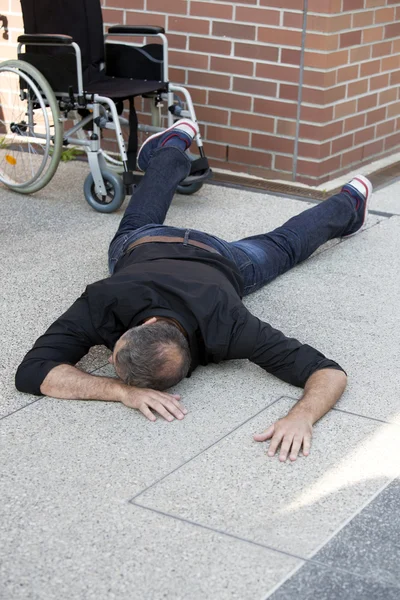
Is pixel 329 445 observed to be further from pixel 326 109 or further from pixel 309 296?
pixel 326 109

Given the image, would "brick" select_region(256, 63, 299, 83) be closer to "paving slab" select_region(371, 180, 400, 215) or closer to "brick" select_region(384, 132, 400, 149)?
"paving slab" select_region(371, 180, 400, 215)

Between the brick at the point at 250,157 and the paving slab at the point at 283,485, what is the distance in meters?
2.90

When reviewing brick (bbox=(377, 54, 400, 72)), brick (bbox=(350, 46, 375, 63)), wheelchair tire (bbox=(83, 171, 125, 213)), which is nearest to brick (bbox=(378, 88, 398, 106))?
brick (bbox=(377, 54, 400, 72))

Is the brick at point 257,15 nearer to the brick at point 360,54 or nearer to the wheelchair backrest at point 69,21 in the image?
the brick at point 360,54

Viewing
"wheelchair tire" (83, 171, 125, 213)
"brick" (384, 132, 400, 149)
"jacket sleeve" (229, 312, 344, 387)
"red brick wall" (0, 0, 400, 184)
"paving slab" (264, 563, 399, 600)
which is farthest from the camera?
"brick" (384, 132, 400, 149)

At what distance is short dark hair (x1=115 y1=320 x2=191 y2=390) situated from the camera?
2660 millimetres

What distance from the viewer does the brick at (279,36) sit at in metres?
5.12

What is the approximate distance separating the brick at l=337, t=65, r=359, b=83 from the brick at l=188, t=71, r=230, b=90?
647 millimetres

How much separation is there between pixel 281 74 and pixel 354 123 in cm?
58

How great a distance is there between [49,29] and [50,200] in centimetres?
89

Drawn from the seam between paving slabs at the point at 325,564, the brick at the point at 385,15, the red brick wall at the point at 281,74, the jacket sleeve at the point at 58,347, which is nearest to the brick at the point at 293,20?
the red brick wall at the point at 281,74

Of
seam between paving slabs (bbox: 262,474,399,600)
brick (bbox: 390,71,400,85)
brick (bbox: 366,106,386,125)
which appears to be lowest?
seam between paving slabs (bbox: 262,474,399,600)

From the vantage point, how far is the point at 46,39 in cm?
464

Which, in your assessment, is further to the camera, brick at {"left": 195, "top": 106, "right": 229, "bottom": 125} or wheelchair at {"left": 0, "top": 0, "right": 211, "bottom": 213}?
brick at {"left": 195, "top": 106, "right": 229, "bottom": 125}
